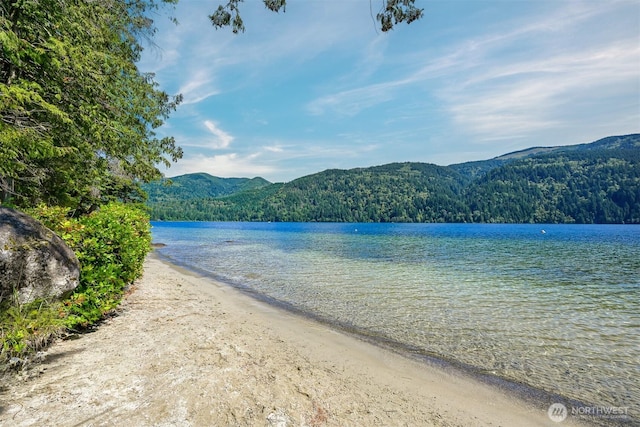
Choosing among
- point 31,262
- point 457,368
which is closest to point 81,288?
point 31,262

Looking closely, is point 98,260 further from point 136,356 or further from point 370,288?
point 370,288

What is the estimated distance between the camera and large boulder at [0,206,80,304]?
613cm

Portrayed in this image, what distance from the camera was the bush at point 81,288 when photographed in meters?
5.88

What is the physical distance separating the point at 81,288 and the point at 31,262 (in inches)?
64.6

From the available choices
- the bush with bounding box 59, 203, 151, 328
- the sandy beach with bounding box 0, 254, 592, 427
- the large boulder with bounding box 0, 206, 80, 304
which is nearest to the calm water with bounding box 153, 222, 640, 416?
the sandy beach with bounding box 0, 254, 592, 427

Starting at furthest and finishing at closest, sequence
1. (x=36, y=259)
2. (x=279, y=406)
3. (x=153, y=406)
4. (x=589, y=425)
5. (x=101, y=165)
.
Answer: (x=101, y=165) < (x=36, y=259) < (x=589, y=425) < (x=279, y=406) < (x=153, y=406)

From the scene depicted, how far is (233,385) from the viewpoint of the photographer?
591cm

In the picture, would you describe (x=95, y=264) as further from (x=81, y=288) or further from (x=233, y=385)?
(x=233, y=385)

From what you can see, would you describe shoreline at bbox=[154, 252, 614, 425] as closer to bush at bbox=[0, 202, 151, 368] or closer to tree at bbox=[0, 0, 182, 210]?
bush at bbox=[0, 202, 151, 368]

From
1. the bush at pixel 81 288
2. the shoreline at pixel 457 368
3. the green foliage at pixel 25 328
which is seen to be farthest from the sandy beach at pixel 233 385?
the bush at pixel 81 288

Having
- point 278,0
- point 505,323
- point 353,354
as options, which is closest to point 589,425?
point 353,354

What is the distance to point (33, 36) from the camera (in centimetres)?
826

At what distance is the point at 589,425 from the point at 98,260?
458 inches

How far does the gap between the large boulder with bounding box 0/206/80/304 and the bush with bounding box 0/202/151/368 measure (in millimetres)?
288
